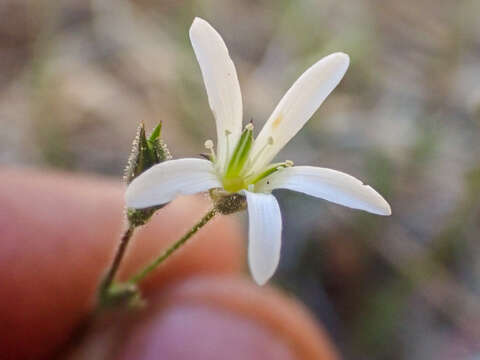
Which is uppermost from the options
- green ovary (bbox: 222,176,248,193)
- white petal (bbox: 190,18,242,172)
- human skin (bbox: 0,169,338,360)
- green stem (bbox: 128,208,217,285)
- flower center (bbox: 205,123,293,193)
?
white petal (bbox: 190,18,242,172)

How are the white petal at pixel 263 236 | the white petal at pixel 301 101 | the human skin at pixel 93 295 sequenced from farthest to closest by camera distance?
the human skin at pixel 93 295 < the white petal at pixel 301 101 < the white petal at pixel 263 236

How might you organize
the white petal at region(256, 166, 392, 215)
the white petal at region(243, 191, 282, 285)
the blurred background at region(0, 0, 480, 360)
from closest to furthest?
1. the white petal at region(243, 191, 282, 285)
2. the white petal at region(256, 166, 392, 215)
3. the blurred background at region(0, 0, 480, 360)

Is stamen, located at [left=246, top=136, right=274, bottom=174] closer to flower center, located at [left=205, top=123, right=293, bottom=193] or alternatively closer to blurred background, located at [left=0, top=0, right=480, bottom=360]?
flower center, located at [left=205, top=123, right=293, bottom=193]

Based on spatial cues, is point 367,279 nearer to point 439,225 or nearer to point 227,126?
point 439,225

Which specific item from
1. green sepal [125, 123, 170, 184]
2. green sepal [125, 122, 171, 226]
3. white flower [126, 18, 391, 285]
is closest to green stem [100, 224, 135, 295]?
green sepal [125, 122, 171, 226]

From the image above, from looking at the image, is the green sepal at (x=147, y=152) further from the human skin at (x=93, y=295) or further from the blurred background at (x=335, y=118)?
the blurred background at (x=335, y=118)

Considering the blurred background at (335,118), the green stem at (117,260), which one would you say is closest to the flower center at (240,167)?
the green stem at (117,260)

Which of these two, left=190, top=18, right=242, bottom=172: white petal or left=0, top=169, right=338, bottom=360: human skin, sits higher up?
left=190, top=18, right=242, bottom=172: white petal

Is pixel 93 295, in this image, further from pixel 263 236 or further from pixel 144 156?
pixel 263 236
